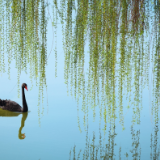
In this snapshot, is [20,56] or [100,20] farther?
[20,56]

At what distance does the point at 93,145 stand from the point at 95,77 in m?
0.74

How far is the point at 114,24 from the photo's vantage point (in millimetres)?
2670

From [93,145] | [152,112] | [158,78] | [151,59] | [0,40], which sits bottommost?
[93,145]

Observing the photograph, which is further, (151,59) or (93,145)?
(93,145)

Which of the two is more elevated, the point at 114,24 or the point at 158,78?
the point at 114,24

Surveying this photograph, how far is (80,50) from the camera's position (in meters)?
2.76

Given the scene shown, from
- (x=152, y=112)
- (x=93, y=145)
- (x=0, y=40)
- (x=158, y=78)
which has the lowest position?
(x=93, y=145)

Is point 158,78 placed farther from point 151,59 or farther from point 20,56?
point 20,56

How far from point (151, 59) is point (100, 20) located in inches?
24.2

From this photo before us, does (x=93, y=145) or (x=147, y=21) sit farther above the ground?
(x=147, y=21)

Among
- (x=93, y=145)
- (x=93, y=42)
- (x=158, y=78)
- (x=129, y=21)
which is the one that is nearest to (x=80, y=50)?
(x=93, y=42)

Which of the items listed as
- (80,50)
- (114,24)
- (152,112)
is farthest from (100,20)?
(152,112)

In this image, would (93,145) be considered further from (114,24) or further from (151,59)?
(114,24)

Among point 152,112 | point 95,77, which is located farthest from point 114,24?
point 152,112
